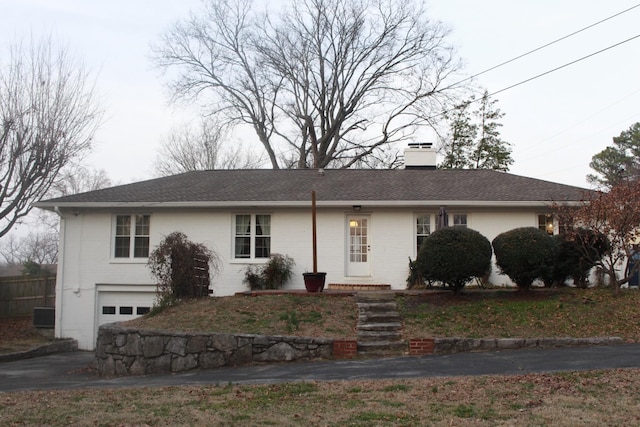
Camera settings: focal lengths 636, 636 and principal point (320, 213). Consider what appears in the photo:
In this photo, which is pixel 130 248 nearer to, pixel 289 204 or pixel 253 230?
pixel 253 230

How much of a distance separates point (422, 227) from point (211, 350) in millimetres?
8433

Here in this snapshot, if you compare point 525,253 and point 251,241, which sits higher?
point 251,241

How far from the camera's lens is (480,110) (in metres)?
34.0

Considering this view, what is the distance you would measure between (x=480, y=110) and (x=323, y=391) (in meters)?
28.1

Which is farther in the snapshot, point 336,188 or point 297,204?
point 336,188

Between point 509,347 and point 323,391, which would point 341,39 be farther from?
point 323,391

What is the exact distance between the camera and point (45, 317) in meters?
18.8

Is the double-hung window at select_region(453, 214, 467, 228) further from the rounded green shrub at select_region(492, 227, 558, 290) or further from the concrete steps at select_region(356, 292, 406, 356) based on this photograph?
the concrete steps at select_region(356, 292, 406, 356)

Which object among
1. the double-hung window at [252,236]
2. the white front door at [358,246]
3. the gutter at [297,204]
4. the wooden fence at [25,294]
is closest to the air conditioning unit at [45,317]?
the wooden fence at [25,294]

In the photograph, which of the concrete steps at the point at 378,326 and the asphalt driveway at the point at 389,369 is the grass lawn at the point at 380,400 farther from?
the asphalt driveway at the point at 389,369

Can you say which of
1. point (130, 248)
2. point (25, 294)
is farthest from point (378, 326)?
point (25, 294)

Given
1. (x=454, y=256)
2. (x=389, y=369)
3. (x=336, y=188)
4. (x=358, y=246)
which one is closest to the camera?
(x=389, y=369)

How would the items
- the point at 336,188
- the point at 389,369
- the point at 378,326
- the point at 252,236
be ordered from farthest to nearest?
the point at 336,188, the point at 252,236, the point at 378,326, the point at 389,369

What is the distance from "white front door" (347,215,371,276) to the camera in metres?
18.1
